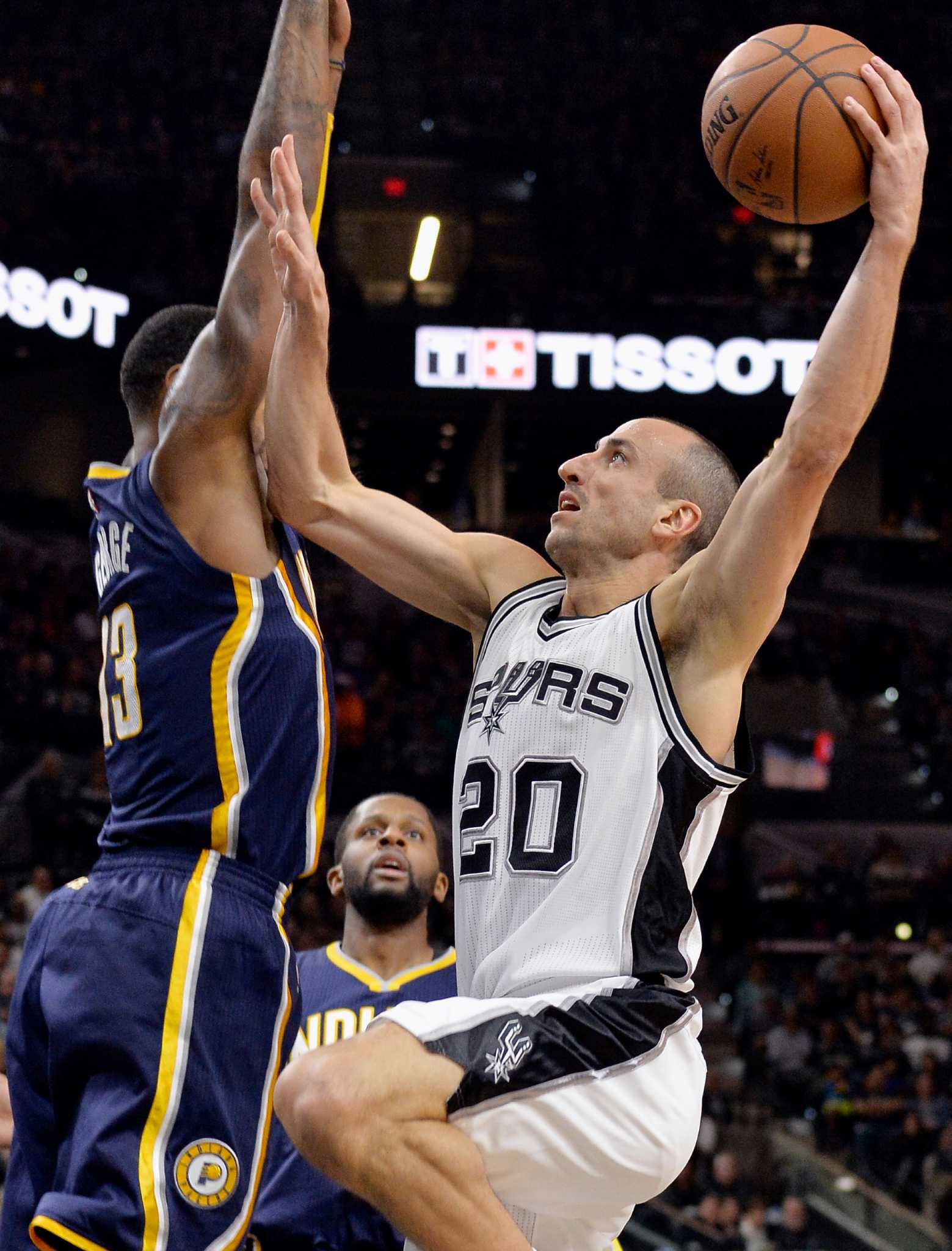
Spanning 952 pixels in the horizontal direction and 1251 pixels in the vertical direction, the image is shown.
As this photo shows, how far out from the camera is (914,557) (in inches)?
870

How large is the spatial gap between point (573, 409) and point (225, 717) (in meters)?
19.5

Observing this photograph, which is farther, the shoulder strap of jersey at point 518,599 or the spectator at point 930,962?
the spectator at point 930,962

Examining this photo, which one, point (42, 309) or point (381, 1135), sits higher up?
point (42, 309)

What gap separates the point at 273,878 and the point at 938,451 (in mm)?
23589

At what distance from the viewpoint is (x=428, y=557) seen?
3.80 m

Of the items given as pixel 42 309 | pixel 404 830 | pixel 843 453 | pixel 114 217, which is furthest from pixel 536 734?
pixel 114 217

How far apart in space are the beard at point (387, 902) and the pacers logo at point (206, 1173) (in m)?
1.92

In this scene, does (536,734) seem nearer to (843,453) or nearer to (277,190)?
(843,453)

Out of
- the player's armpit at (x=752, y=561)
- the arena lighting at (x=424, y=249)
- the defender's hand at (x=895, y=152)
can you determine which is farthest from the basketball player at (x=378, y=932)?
the arena lighting at (x=424, y=249)

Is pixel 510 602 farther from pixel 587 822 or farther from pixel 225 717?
pixel 225 717

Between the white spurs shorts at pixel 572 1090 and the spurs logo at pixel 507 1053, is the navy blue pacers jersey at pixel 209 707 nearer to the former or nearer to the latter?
the white spurs shorts at pixel 572 1090

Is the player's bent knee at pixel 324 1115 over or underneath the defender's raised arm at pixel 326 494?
underneath

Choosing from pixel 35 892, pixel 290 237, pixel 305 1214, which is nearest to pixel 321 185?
pixel 290 237

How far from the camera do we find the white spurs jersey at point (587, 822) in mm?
3047
